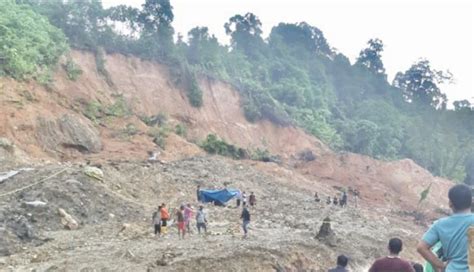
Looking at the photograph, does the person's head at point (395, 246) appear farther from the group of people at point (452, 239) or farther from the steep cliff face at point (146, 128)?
the steep cliff face at point (146, 128)

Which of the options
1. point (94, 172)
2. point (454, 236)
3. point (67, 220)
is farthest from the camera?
point (94, 172)

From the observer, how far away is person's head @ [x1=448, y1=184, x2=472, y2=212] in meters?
3.76

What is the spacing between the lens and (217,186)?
2777 cm

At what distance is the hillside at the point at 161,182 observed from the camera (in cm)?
1366

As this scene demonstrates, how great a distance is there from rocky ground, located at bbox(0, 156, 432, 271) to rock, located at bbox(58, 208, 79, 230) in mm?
170

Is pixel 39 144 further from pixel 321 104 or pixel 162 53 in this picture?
pixel 321 104

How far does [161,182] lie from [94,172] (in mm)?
4855

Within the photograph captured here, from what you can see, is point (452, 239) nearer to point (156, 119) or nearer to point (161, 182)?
point (161, 182)

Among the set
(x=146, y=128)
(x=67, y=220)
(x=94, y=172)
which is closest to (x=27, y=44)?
(x=146, y=128)

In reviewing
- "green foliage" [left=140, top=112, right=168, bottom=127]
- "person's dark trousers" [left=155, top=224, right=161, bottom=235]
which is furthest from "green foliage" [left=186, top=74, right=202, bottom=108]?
"person's dark trousers" [left=155, top=224, right=161, bottom=235]

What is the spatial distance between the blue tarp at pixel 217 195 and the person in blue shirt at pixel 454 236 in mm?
21157

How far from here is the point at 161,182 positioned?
81.8ft

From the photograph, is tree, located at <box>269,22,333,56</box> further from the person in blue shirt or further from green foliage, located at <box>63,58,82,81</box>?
the person in blue shirt

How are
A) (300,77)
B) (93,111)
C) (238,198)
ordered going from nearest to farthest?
(238,198), (93,111), (300,77)
